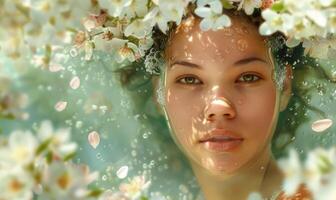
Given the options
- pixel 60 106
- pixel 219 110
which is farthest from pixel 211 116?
pixel 60 106

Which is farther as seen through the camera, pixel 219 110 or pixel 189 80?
pixel 189 80

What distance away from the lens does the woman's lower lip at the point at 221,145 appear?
4.14ft

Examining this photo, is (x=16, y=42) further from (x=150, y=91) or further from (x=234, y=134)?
(x=150, y=91)

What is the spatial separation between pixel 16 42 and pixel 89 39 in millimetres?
536

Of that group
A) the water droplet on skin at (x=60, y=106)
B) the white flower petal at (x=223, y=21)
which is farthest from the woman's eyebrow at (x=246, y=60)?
the water droplet on skin at (x=60, y=106)

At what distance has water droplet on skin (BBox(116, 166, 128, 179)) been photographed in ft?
5.90

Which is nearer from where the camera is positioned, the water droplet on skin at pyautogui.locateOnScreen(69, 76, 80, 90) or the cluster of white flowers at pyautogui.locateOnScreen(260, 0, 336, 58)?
the cluster of white flowers at pyautogui.locateOnScreen(260, 0, 336, 58)

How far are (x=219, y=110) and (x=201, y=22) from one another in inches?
8.6

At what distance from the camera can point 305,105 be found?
1.66m

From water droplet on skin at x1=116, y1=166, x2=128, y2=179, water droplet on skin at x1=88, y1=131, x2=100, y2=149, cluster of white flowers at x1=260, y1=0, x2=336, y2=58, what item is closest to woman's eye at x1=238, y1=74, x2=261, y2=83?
cluster of white flowers at x1=260, y1=0, x2=336, y2=58

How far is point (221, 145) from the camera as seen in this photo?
1265 mm

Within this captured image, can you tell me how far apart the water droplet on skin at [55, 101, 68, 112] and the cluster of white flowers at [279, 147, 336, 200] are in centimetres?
139

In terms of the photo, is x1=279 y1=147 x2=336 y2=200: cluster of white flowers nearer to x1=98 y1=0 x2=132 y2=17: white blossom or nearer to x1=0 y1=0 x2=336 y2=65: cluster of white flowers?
x1=0 y1=0 x2=336 y2=65: cluster of white flowers

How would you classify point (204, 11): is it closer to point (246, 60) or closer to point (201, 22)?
point (201, 22)
